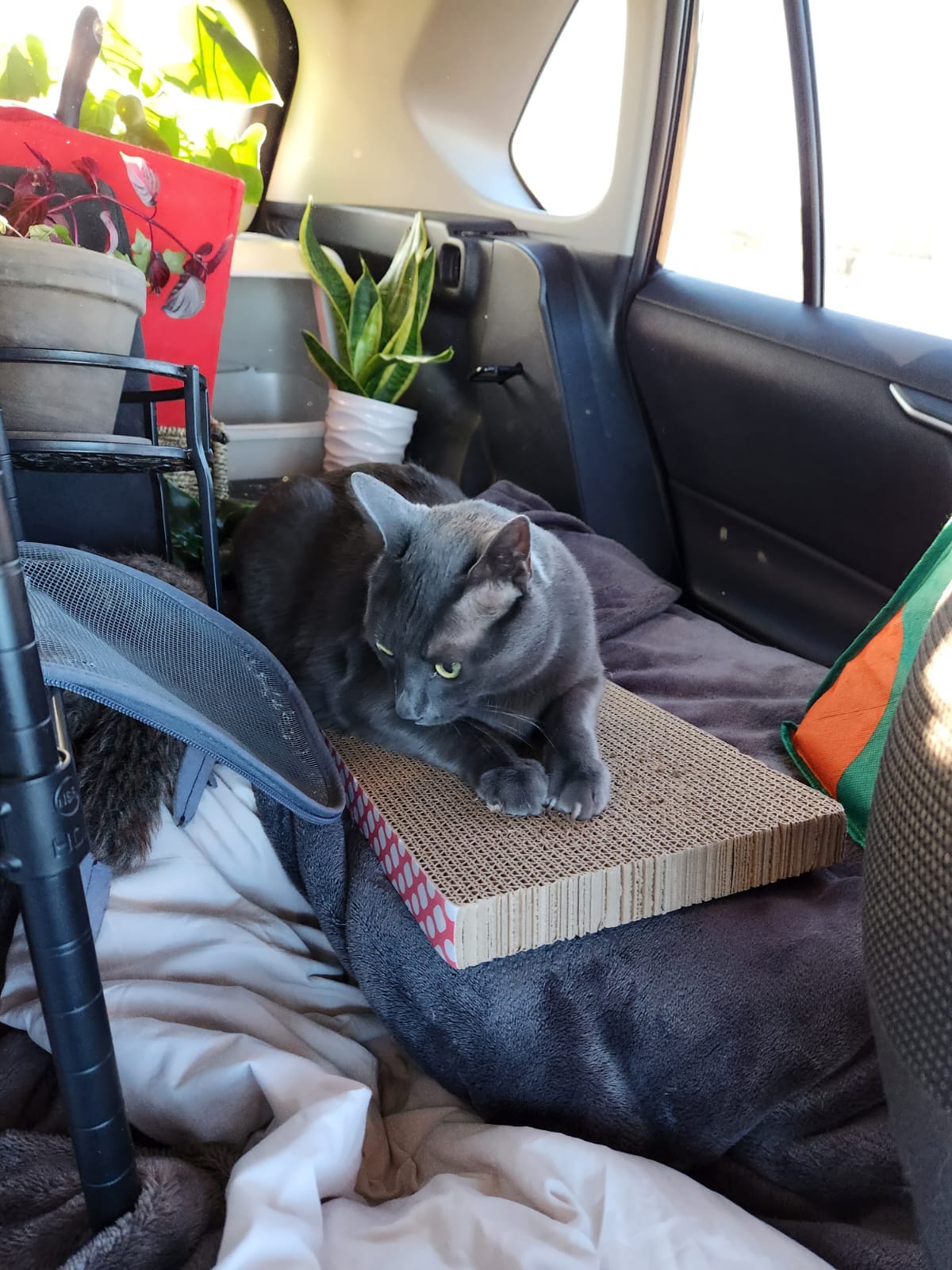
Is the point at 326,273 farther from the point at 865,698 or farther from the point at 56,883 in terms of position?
the point at 56,883

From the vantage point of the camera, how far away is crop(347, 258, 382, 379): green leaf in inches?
82.0

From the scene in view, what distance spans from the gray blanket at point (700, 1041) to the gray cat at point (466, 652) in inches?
6.4

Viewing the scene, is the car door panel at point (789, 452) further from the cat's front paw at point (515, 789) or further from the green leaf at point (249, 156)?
the green leaf at point (249, 156)

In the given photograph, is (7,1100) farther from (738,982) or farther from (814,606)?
(814,606)

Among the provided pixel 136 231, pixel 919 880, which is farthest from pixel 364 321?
pixel 919 880

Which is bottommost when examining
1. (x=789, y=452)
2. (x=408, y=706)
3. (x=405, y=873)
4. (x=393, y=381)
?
(x=405, y=873)

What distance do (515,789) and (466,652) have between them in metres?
0.16

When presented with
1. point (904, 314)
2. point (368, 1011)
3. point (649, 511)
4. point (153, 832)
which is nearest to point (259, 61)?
point (649, 511)

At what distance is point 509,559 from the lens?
36.1 inches

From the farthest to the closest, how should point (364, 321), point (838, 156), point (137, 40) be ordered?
point (364, 321) < point (137, 40) < point (838, 156)

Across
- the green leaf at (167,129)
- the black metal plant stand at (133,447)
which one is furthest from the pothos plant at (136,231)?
the green leaf at (167,129)

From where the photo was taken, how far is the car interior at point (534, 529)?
2.02 feet

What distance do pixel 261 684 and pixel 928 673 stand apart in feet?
1.98

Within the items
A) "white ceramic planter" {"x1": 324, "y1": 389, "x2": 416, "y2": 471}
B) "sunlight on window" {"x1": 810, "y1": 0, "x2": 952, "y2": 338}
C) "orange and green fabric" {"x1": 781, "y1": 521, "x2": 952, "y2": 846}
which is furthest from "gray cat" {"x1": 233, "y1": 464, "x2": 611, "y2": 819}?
"white ceramic planter" {"x1": 324, "y1": 389, "x2": 416, "y2": 471}
